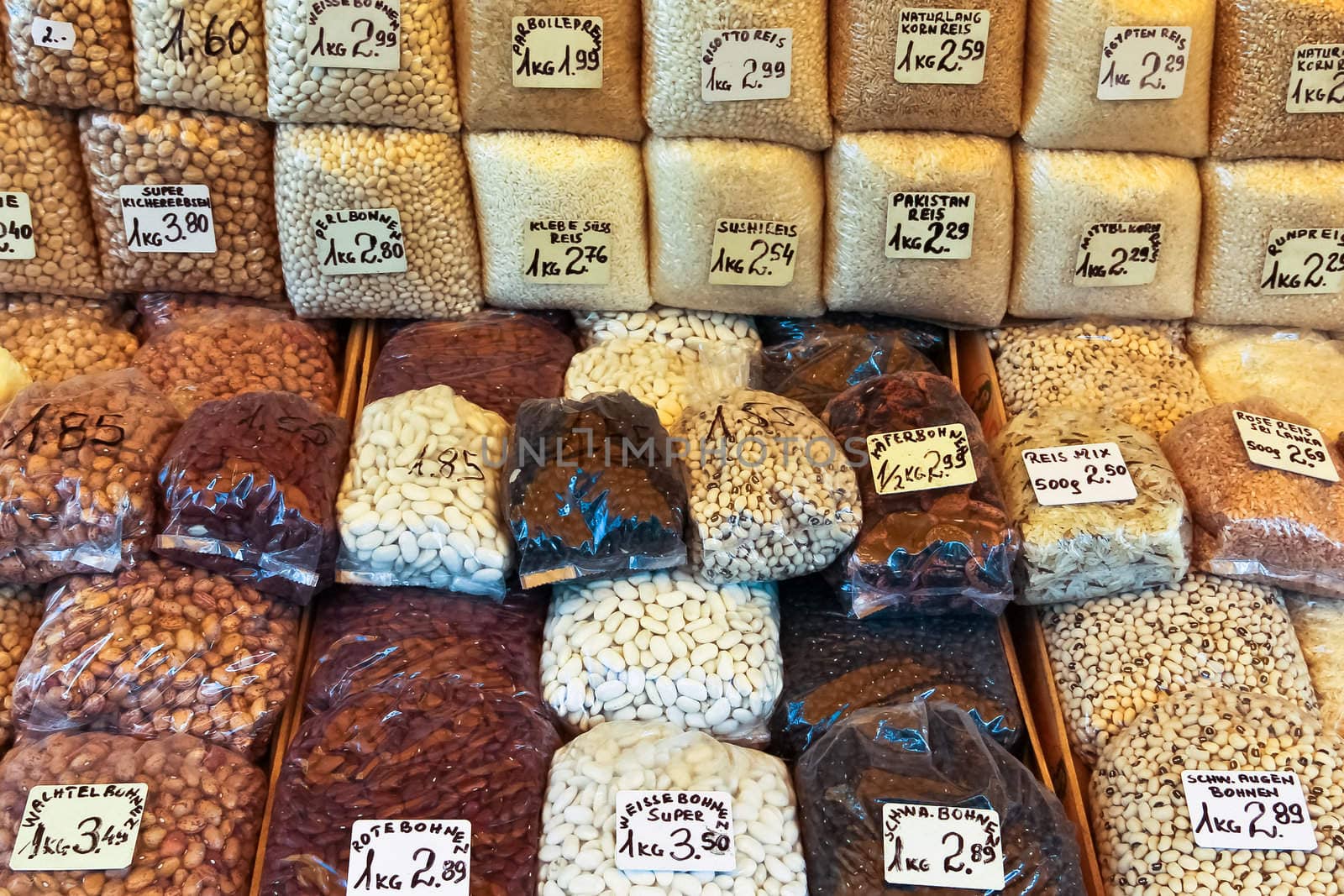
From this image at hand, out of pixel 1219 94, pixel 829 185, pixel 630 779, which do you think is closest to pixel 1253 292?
pixel 1219 94

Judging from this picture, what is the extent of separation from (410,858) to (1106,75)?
1.45 metres

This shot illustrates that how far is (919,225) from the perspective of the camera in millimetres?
1563

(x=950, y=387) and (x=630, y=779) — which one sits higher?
(x=950, y=387)

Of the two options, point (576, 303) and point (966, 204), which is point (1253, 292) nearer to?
point (966, 204)

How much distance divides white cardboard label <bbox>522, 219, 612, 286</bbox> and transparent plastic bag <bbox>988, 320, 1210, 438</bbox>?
27.6 inches

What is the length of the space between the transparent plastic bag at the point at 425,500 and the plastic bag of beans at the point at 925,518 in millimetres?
490

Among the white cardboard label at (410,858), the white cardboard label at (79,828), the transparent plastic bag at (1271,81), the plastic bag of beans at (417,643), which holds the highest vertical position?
the transparent plastic bag at (1271,81)

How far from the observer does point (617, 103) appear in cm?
151

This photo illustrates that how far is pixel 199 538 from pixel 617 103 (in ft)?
2.83

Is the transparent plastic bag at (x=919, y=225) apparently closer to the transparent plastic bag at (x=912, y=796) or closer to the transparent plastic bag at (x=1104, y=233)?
the transparent plastic bag at (x=1104, y=233)

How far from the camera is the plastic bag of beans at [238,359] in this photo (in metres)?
1.52

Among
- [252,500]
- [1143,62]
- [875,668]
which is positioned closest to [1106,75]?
[1143,62]

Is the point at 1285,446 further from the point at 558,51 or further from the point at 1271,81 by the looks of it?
the point at 558,51

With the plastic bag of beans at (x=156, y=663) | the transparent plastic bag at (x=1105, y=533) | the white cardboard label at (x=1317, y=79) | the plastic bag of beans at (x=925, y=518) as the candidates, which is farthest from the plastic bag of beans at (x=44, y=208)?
the white cardboard label at (x=1317, y=79)
